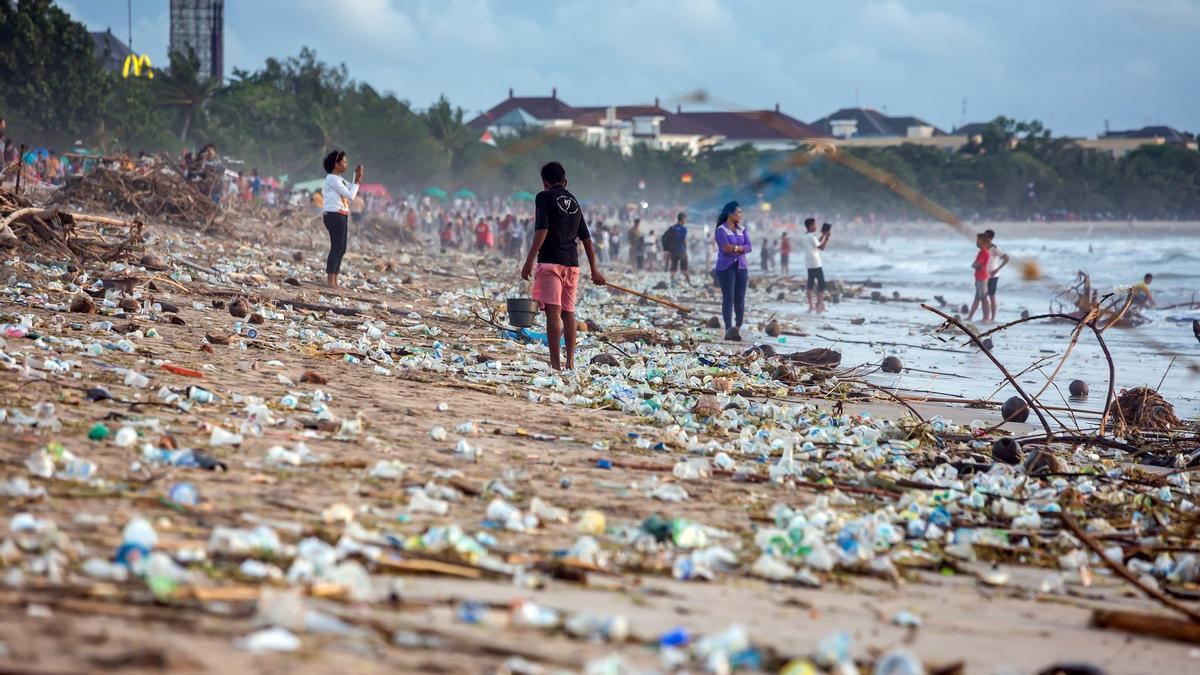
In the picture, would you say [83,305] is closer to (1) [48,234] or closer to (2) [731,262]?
(1) [48,234]

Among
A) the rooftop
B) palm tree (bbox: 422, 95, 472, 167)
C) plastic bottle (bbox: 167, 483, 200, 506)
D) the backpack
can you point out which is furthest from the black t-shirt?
the rooftop

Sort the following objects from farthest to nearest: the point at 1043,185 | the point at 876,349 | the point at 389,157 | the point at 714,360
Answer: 1. the point at 1043,185
2. the point at 389,157
3. the point at 876,349
4. the point at 714,360

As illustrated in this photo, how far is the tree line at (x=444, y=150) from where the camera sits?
4000 centimetres

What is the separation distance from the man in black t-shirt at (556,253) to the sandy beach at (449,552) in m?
0.88

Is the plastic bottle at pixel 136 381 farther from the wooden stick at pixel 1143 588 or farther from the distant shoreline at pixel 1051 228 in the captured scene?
the distant shoreline at pixel 1051 228

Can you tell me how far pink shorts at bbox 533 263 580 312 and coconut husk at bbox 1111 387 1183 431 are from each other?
3.44 m

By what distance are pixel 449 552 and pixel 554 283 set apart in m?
4.68

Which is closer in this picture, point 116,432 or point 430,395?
point 116,432

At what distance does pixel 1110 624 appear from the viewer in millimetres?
3082

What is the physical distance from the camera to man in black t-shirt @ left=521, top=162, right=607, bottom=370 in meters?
7.71

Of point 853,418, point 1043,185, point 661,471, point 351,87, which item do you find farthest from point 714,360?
point 1043,185

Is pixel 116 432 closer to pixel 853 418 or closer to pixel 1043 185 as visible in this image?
pixel 853 418

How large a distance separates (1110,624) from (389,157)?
61095mm

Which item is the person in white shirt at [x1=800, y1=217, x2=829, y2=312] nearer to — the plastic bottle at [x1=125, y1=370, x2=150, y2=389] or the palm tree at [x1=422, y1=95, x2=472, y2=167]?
the plastic bottle at [x1=125, y1=370, x2=150, y2=389]
